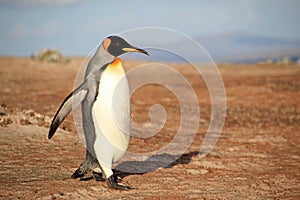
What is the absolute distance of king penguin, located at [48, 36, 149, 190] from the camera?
18.1ft

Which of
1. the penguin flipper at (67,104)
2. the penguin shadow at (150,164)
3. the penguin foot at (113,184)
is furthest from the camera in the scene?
the penguin shadow at (150,164)

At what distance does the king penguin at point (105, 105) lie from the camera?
5.52 metres

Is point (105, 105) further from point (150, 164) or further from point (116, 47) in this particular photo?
point (150, 164)

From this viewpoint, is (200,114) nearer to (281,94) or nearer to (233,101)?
(233,101)

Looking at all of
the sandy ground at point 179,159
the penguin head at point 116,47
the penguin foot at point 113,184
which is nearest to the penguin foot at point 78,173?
the sandy ground at point 179,159

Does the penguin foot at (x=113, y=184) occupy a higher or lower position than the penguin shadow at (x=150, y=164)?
higher

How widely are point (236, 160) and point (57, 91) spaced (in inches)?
467

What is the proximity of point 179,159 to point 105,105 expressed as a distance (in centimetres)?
307

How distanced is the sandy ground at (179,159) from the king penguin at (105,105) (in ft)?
1.73

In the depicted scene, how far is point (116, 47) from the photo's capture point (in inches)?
222

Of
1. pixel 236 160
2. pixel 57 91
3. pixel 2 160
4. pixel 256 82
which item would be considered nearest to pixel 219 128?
pixel 236 160

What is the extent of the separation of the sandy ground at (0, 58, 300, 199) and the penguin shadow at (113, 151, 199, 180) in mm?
65

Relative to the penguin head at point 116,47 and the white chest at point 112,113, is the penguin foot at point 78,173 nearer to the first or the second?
the white chest at point 112,113

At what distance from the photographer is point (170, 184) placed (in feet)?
20.8
